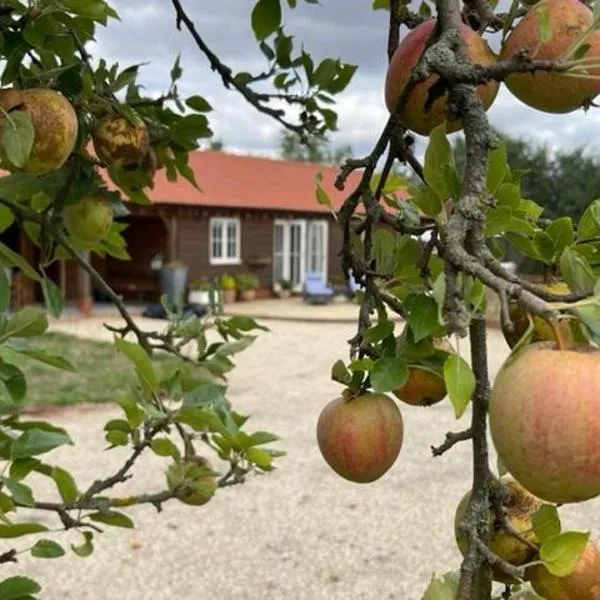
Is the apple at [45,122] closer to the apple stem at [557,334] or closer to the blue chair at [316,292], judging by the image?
the apple stem at [557,334]

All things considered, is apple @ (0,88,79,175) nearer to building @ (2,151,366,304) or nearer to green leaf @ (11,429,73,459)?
green leaf @ (11,429,73,459)

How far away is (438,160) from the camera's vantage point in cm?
102

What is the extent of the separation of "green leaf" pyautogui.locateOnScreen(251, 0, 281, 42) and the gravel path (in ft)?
13.5

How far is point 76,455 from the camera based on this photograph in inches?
353

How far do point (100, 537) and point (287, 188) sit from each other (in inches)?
863

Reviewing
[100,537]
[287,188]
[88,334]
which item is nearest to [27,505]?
[100,537]

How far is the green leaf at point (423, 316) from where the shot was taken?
3.41 feet

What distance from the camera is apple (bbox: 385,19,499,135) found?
3.69 ft

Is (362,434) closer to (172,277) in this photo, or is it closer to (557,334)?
(557,334)

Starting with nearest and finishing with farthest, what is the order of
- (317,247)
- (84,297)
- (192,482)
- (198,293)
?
1. (192,482)
2. (84,297)
3. (198,293)
4. (317,247)

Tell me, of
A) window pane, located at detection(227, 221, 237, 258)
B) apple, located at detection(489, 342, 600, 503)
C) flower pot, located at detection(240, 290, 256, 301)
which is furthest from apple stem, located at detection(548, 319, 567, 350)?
window pane, located at detection(227, 221, 237, 258)

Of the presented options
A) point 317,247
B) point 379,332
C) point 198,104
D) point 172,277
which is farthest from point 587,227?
point 317,247

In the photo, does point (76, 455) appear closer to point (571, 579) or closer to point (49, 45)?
point (49, 45)

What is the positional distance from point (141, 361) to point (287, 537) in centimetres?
537
